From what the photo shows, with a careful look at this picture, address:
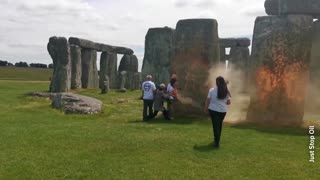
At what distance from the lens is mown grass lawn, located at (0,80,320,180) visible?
9.73 metres

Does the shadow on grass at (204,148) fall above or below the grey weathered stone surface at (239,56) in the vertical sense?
below

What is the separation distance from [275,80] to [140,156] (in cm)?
756

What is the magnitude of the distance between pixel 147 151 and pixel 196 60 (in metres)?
7.60

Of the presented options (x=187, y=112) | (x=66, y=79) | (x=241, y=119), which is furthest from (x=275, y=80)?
(x=66, y=79)

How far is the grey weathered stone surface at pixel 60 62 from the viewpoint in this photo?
94.6ft

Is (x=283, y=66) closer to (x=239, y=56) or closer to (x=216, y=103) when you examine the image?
(x=216, y=103)

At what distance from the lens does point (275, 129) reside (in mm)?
15516

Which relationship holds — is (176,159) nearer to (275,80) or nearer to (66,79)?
(275,80)

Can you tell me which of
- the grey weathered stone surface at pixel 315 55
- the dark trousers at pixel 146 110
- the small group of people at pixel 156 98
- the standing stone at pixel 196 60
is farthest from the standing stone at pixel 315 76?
the dark trousers at pixel 146 110

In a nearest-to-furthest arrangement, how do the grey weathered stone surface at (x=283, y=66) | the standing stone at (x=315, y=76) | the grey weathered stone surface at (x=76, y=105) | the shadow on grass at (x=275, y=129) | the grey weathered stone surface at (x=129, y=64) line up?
the shadow on grass at (x=275, y=129), the grey weathered stone surface at (x=283, y=66), the grey weathered stone surface at (x=76, y=105), the standing stone at (x=315, y=76), the grey weathered stone surface at (x=129, y=64)

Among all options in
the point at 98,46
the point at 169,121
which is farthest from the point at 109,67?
the point at 169,121

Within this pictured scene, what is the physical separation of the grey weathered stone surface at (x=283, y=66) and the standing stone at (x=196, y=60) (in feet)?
5.94

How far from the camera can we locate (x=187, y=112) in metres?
18.4

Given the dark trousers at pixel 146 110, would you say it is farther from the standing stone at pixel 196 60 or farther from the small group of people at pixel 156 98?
the standing stone at pixel 196 60
